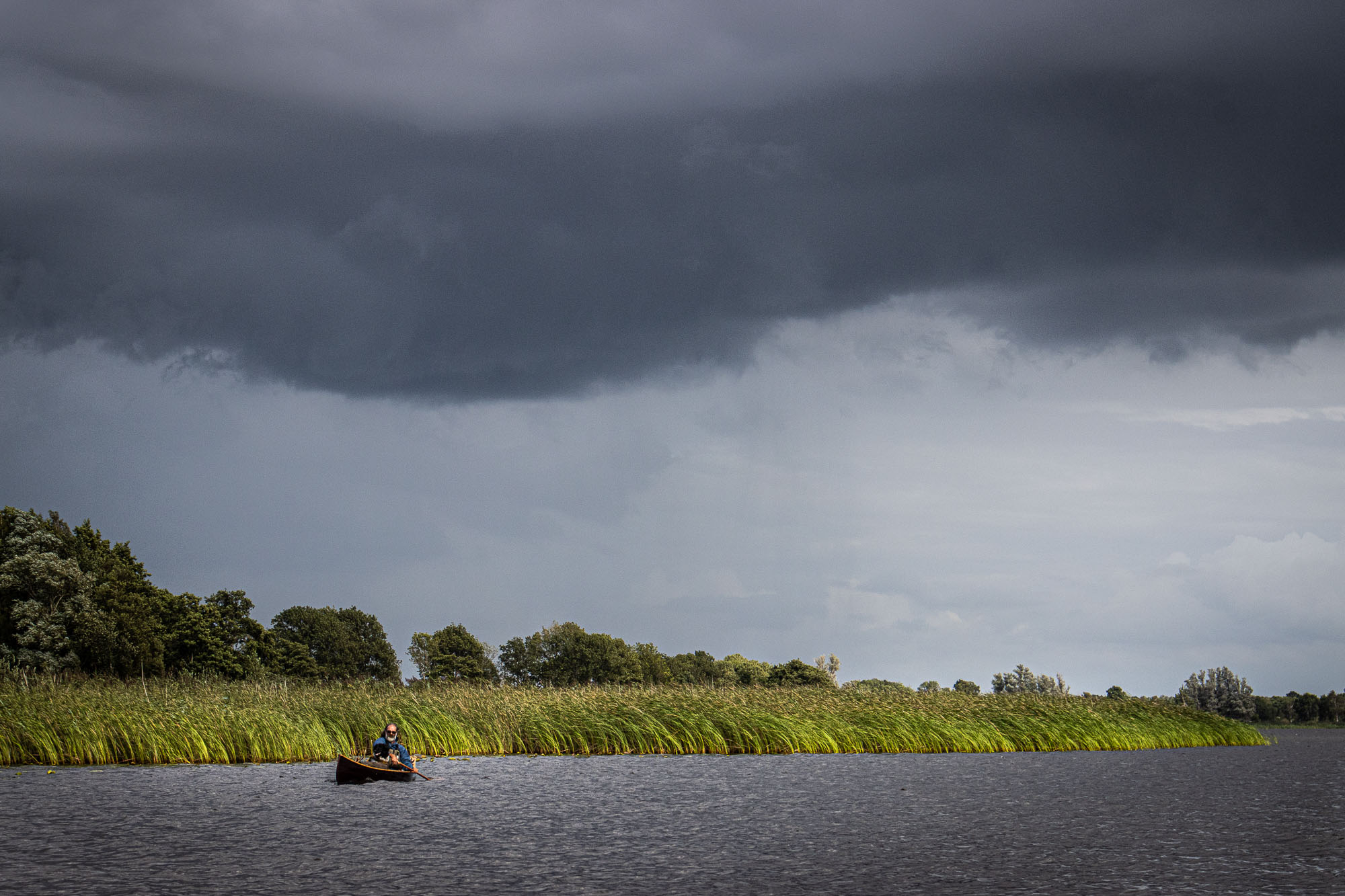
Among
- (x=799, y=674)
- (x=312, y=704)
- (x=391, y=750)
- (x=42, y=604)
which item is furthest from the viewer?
(x=799, y=674)

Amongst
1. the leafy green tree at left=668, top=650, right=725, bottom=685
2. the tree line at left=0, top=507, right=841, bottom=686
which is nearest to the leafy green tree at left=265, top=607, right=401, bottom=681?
the tree line at left=0, top=507, right=841, bottom=686

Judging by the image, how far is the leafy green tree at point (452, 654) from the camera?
315 feet

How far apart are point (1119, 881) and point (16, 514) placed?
76.6 meters

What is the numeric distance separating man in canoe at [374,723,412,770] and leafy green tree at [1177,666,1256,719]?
10450 cm

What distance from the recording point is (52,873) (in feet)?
51.2

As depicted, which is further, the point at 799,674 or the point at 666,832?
the point at 799,674

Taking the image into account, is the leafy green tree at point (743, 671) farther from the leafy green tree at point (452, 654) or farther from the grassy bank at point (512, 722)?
the grassy bank at point (512, 722)

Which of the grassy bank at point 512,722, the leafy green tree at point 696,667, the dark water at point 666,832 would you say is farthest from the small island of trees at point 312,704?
the leafy green tree at point 696,667

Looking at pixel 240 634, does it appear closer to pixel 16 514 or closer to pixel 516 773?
pixel 16 514

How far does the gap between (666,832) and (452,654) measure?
8188 centimetres

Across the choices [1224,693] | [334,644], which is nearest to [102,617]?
[334,644]

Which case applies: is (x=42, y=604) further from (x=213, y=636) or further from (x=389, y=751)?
(x=389, y=751)

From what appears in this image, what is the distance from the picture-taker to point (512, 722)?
42531 millimetres

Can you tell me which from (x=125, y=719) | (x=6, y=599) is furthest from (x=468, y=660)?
(x=125, y=719)
